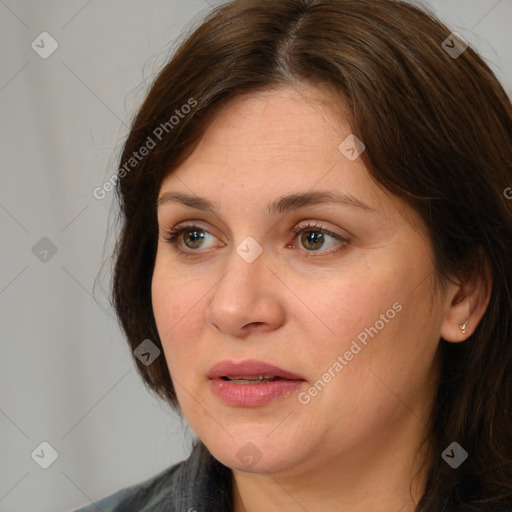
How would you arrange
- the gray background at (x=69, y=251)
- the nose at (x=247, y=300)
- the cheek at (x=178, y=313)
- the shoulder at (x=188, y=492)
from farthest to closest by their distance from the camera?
the gray background at (x=69, y=251)
the shoulder at (x=188, y=492)
the cheek at (x=178, y=313)
the nose at (x=247, y=300)

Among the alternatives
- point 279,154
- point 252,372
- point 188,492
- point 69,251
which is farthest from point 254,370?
point 69,251

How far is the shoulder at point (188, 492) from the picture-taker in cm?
197

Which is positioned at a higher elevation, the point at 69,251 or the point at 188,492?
the point at 69,251

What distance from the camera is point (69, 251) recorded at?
2.86 m

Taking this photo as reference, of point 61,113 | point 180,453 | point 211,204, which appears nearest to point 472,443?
point 211,204

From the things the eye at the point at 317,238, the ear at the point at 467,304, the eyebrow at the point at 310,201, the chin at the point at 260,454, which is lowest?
the ear at the point at 467,304

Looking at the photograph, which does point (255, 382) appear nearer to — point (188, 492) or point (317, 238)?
point (317, 238)

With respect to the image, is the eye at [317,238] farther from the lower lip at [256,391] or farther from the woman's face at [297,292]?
the lower lip at [256,391]

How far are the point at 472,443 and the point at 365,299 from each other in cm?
42

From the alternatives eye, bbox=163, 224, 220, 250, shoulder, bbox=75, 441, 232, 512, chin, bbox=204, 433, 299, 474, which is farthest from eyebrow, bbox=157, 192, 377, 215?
shoulder, bbox=75, 441, 232, 512

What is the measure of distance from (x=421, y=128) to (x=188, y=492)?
841mm

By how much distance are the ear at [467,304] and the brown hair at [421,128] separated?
0.05ft

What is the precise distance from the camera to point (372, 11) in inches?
68.7

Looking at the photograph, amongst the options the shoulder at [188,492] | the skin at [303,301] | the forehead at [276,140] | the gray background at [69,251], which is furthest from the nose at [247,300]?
the gray background at [69,251]
